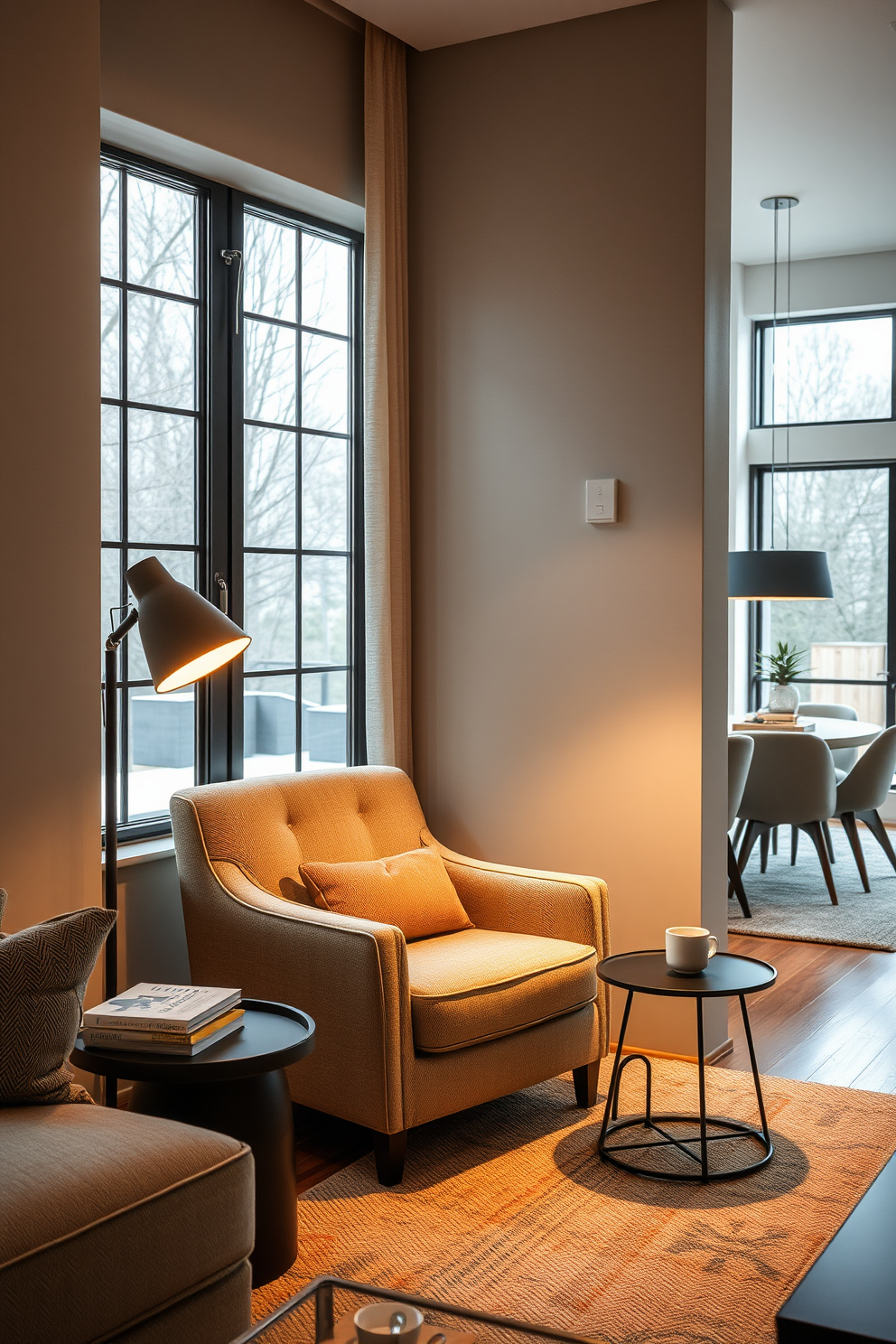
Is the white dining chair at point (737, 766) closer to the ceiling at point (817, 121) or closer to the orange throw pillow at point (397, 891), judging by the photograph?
the orange throw pillow at point (397, 891)

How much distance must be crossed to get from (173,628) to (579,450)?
168 centimetres

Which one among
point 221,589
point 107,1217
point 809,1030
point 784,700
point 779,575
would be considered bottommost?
point 809,1030

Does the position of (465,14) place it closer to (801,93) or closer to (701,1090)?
(801,93)

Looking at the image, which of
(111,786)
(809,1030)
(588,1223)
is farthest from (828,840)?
(111,786)

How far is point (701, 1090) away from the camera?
2809 mm

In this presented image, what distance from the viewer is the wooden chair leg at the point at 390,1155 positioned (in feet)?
9.19

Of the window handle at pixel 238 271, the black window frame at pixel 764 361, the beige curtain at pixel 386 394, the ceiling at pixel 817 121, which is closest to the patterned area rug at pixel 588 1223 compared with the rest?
the beige curtain at pixel 386 394

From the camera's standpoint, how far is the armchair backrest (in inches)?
124

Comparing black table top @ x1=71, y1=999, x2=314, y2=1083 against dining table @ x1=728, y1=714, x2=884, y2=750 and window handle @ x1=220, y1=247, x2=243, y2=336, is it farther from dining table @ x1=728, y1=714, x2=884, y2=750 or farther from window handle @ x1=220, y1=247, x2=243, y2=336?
dining table @ x1=728, y1=714, x2=884, y2=750

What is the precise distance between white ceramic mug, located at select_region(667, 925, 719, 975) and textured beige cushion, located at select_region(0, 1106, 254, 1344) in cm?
122

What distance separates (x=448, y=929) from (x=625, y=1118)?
2.17 ft

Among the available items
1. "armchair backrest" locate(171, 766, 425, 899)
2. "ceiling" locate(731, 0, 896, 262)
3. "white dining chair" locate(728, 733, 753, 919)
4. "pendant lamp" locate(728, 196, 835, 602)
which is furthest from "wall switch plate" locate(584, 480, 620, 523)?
"pendant lamp" locate(728, 196, 835, 602)

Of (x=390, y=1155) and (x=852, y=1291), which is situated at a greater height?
(x=852, y=1291)

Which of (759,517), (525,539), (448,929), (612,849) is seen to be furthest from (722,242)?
(759,517)
